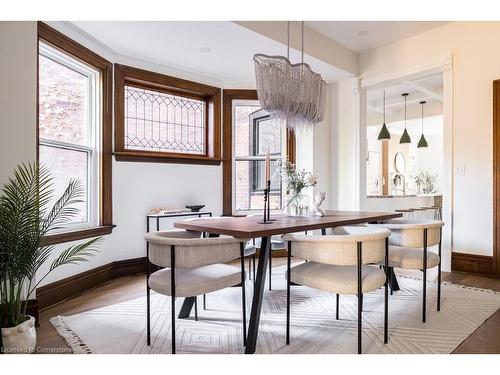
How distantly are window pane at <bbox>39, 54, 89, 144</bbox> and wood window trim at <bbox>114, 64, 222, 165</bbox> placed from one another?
0.36 meters

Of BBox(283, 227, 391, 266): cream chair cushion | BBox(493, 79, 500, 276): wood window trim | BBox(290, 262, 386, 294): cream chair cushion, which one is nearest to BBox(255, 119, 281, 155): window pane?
BBox(493, 79, 500, 276): wood window trim

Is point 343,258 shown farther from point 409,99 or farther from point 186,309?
point 409,99

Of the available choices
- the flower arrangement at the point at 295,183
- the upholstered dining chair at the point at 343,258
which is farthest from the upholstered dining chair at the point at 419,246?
Result: the flower arrangement at the point at 295,183

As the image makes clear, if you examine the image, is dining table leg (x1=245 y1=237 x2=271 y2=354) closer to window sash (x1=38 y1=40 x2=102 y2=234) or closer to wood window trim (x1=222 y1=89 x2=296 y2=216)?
window sash (x1=38 y1=40 x2=102 y2=234)

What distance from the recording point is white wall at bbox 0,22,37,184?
2357 mm

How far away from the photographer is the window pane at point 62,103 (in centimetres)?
304

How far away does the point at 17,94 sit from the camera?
2.44 metres

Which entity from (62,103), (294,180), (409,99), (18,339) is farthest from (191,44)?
(409,99)

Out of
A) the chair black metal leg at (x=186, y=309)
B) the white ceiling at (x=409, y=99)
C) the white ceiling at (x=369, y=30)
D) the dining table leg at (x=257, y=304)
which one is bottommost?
the chair black metal leg at (x=186, y=309)

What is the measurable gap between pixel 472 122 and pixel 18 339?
438cm

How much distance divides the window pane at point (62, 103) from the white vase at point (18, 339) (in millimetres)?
1690

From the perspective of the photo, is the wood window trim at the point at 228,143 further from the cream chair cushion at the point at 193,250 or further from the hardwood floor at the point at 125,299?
the cream chair cushion at the point at 193,250

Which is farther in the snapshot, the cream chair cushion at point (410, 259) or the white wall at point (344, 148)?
the white wall at point (344, 148)

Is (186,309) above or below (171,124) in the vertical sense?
below
